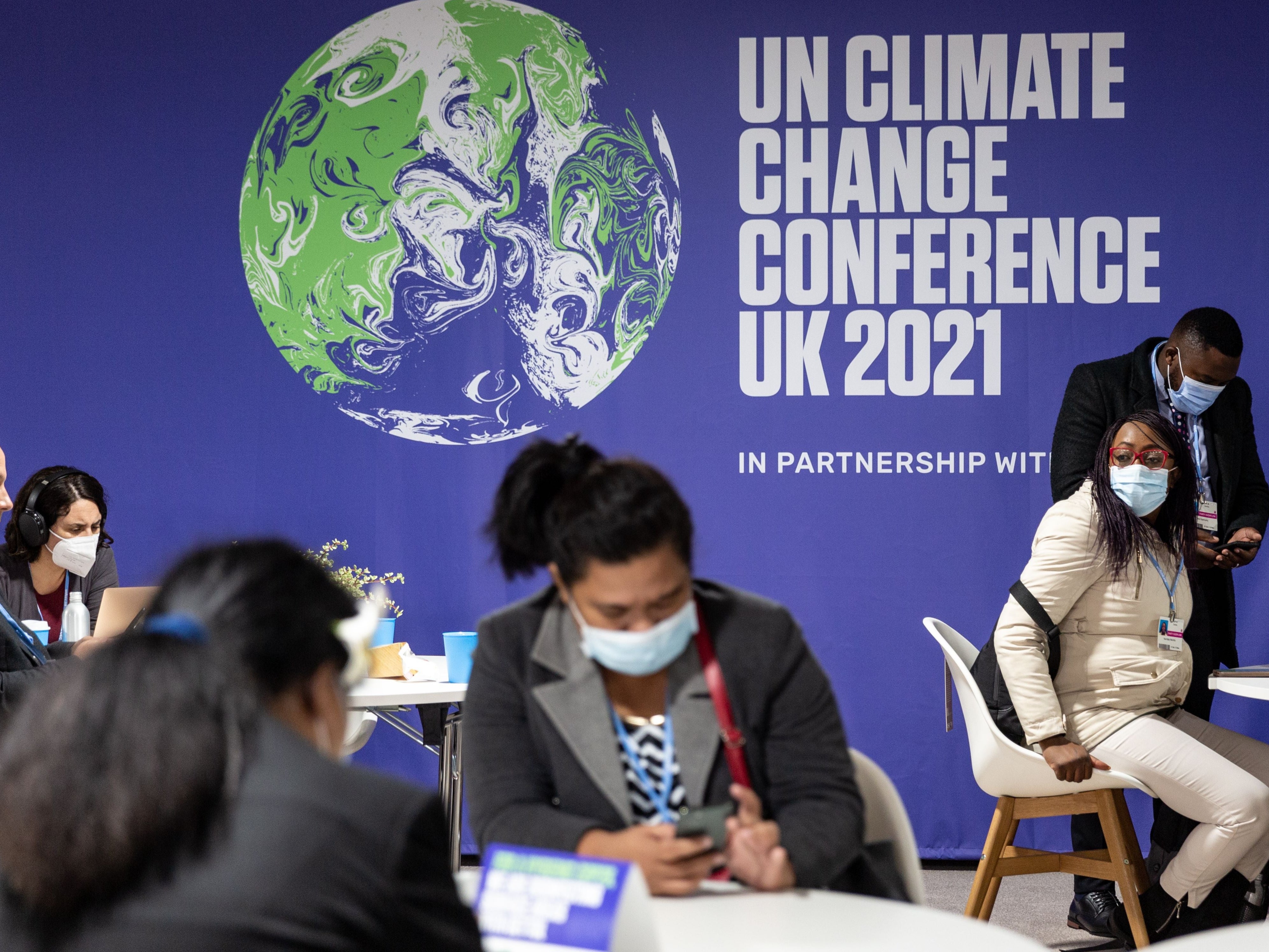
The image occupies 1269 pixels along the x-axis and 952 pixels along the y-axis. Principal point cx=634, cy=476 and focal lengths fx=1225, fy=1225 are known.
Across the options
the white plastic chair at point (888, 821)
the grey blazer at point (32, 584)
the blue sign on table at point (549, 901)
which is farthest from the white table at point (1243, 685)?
the grey blazer at point (32, 584)

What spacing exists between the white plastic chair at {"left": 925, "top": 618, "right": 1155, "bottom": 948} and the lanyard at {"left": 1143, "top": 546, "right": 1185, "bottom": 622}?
452mm

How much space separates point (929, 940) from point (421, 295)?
149 inches

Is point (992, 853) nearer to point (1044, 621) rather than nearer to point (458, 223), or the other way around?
point (1044, 621)

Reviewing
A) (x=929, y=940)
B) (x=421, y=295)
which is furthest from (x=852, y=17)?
(x=929, y=940)

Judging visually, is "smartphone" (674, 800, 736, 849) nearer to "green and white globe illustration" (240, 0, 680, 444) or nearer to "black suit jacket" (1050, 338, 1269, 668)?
"black suit jacket" (1050, 338, 1269, 668)

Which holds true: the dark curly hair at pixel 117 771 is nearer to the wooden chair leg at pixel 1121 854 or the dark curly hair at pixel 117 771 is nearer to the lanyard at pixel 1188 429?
the wooden chair leg at pixel 1121 854

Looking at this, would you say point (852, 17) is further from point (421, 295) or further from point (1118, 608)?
point (1118, 608)

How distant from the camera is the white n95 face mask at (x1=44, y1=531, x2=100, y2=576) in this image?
4141 millimetres

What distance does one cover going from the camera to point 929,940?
1413 millimetres

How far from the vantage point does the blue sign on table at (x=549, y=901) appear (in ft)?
4.00

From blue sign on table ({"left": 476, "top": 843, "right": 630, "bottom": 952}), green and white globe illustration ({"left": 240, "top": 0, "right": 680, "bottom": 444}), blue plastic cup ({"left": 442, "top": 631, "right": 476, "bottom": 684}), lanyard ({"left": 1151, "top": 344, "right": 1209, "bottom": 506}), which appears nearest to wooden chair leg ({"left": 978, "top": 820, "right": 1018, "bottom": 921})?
lanyard ({"left": 1151, "top": 344, "right": 1209, "bottom": 506})

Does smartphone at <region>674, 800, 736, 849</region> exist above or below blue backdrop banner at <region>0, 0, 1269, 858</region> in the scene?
below

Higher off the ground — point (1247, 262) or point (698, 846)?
point (1247, 262)

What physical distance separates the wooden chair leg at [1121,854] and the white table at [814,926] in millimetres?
1886
